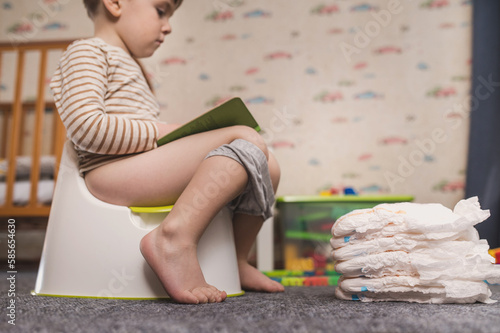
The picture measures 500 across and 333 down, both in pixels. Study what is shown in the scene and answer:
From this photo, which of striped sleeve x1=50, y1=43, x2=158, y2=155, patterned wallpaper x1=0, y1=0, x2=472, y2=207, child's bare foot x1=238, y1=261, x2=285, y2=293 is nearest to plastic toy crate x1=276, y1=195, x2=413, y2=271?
patterned wallpaper x1=0, y1=0, x2=472, y2=207

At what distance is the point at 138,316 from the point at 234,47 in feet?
6.03

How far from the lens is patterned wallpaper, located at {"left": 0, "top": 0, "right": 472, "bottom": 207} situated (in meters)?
2.03

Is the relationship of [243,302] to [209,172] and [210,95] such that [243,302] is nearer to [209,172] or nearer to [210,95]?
[209,172]

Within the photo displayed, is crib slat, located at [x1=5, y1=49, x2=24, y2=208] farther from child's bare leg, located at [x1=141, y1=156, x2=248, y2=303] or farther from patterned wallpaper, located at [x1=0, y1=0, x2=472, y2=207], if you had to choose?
child's bare leg, located at [x1=141, y1=156, x2=248, y2=303]

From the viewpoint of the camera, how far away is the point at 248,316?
545 mm

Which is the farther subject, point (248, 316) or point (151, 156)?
point (151, 156)

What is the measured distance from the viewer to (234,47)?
220 cm

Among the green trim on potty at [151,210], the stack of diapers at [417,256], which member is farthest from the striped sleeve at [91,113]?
the stack of diapers at [417,256]

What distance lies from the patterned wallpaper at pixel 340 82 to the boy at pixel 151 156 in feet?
4.07

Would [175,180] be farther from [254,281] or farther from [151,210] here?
[254,281]

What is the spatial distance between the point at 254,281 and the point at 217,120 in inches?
14.0

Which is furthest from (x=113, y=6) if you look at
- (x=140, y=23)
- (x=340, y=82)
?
(x=340, y=82)

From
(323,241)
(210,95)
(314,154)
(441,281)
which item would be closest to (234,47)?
(210,95)

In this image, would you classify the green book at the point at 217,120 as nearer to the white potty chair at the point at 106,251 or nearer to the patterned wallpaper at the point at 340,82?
the white potty chair at the point at 106,251
